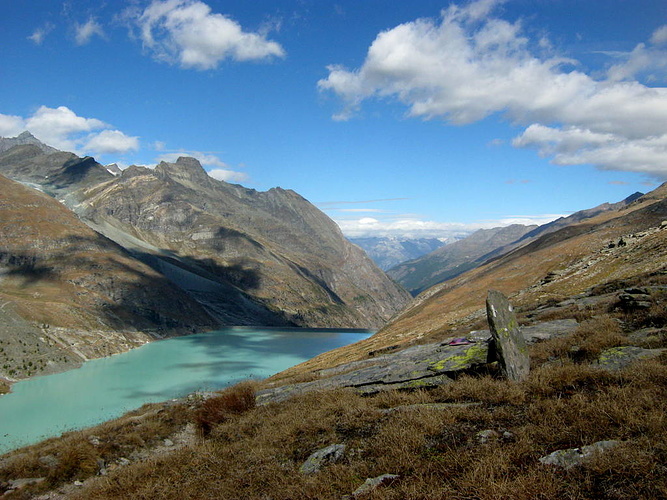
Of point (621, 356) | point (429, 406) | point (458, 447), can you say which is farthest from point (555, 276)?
point (458, 447)

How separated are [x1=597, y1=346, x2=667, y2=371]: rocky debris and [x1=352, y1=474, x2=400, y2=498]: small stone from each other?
7.10 m

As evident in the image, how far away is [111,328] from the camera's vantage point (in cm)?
9869

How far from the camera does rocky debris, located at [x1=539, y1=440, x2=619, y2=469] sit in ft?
19.3

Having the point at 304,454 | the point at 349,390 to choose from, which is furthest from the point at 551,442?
the point at 349,390

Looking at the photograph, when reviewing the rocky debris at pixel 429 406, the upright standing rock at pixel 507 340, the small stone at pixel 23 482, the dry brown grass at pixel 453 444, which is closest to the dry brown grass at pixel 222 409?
the dry brown grass at pixel 453 444

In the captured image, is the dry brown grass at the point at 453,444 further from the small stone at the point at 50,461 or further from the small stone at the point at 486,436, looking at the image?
the small stone at the point at 50,461

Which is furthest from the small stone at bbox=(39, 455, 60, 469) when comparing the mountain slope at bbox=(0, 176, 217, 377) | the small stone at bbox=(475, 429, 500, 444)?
the mountain slope at bbox=(0, 176, 217, 377)

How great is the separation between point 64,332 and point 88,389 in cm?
2939

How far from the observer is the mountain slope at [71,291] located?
7594 centimetres

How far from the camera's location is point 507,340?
12.4 meters

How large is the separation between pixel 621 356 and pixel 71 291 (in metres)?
122

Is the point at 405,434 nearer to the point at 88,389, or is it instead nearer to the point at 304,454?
the point at 304,454

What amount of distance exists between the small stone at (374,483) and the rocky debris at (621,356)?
23.3 feet

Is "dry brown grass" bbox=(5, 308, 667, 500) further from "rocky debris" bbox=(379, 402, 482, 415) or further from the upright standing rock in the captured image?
the upright standing rock
